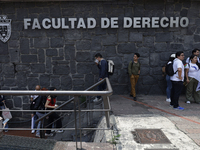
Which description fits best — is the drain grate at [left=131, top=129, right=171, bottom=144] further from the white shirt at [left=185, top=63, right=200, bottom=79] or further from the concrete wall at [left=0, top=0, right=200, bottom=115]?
the concrete wall at [left=0, top=0, right=200, bottom=115]

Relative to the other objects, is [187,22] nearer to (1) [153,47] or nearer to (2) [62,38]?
(1) [153,47]

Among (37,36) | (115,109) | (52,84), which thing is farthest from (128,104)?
(37,36)

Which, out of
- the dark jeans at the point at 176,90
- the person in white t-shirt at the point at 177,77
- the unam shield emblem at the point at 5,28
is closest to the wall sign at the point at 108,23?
the unam shield emblem at the point at 5,28

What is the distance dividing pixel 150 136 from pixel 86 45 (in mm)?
4421

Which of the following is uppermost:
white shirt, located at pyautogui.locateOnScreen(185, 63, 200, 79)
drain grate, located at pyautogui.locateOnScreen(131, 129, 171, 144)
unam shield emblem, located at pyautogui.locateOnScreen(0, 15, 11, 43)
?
unam shield emblem, located at pyautogui.locateOnScreen(0, 15, 11, 43)

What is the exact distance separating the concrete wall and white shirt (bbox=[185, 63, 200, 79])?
127 centimetres

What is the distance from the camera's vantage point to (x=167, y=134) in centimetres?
346

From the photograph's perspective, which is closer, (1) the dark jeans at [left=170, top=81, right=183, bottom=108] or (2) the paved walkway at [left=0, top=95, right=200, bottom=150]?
(2) the paved walkway at [left=0, top=95, right=200, bottom=150]

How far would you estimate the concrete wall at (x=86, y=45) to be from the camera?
665 centimetres

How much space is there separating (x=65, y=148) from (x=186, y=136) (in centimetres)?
224

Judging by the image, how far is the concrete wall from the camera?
6652 mm

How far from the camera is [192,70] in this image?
569cm

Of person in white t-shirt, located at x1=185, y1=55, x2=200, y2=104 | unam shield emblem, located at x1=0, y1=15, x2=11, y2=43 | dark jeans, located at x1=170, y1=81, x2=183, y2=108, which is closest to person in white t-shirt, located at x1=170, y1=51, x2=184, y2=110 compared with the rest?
dark jeans, located at x1=170, y1=81, x2=183, y2=108

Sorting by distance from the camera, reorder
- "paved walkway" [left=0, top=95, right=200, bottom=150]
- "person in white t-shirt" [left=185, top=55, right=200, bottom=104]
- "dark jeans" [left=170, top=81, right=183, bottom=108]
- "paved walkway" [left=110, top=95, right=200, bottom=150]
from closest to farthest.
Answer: "paved walkway" [left=0, top=95, right=200, bottom=150]
"paved walkway" [left=110, top=95, right=200, bottom=150]
"dark jeans" [left=170, top=81, right=183, bottom=108]
"person in white t-shirt" [left=185, top=55, right=200, bottom=104]
